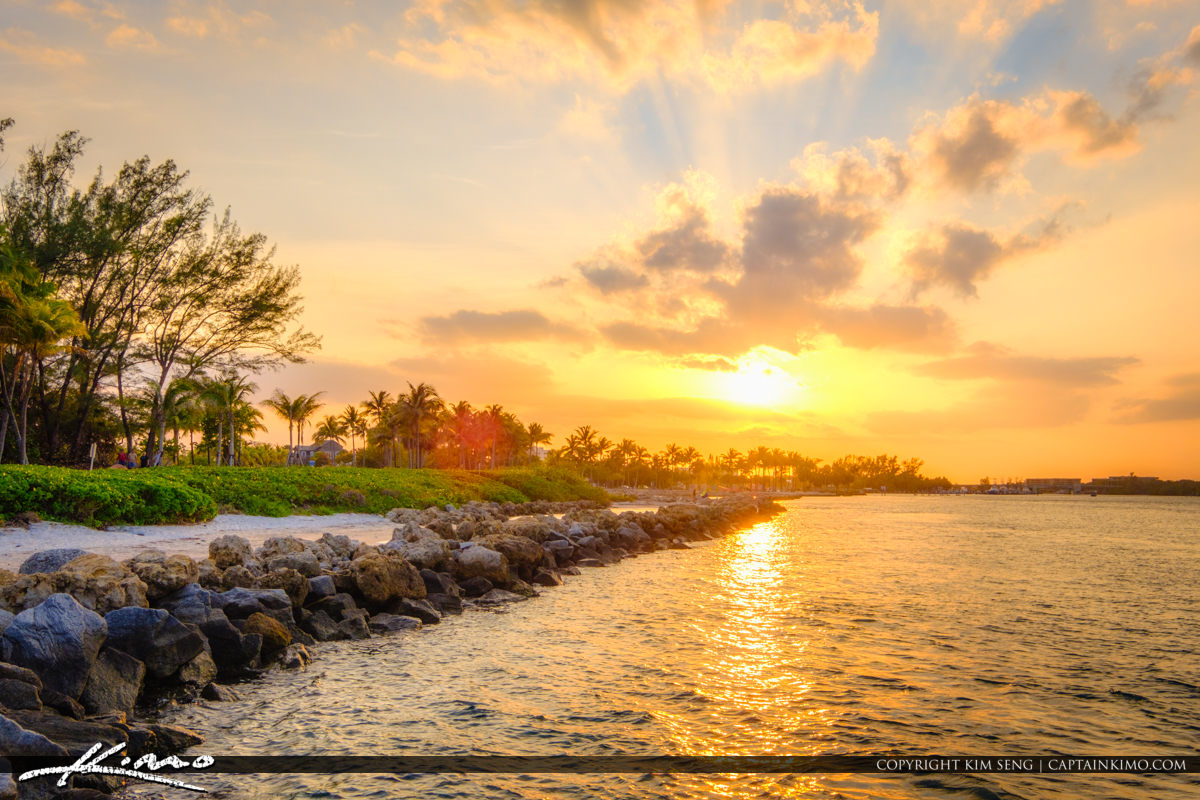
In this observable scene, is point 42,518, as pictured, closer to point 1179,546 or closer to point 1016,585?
point 1016,585

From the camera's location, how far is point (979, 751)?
7.63 metres

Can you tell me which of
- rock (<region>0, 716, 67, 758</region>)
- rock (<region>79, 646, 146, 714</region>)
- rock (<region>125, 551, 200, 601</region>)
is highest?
rock (<region>125, 551, 200, 601</region>)

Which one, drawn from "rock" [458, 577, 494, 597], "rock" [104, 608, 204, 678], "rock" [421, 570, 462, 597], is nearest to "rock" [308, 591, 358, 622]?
"rock" [421, 570, 462, 597]

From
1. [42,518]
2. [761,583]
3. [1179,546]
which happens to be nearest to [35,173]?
[42,518]

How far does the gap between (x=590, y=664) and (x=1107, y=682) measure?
802cm

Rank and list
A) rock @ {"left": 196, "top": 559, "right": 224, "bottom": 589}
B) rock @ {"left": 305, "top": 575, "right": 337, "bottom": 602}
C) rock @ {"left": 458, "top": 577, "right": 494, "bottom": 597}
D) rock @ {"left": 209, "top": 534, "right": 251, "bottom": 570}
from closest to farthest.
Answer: rock @ {"left": 196, "top": 559, "right": 224, "bottom": 589}
rock @ {"left": 305, "top": 575, "right": 337, "bottom": 602}
rock @ {"left": 209, "top": 534, "right": 251, "bottom": 570}
rock @ {"left": 458, "top": 577, "right": 494, "bottom": 597}

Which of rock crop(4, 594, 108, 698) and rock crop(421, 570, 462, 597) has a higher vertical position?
rock crop(4, 594, 108, 698)

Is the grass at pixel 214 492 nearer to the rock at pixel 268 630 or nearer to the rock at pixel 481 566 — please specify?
the rock at pixel 481 566

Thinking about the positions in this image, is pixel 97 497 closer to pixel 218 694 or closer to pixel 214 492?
pixel 214 492

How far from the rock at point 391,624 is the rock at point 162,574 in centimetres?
329

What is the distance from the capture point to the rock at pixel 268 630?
10156 millimetres

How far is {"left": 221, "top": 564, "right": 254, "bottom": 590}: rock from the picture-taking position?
11.7 meters

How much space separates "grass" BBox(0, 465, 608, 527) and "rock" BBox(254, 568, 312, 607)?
44.0 feet

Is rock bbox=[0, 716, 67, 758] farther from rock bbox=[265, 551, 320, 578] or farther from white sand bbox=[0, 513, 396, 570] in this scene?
white sand bbox=[0, 513, 396, 570]
